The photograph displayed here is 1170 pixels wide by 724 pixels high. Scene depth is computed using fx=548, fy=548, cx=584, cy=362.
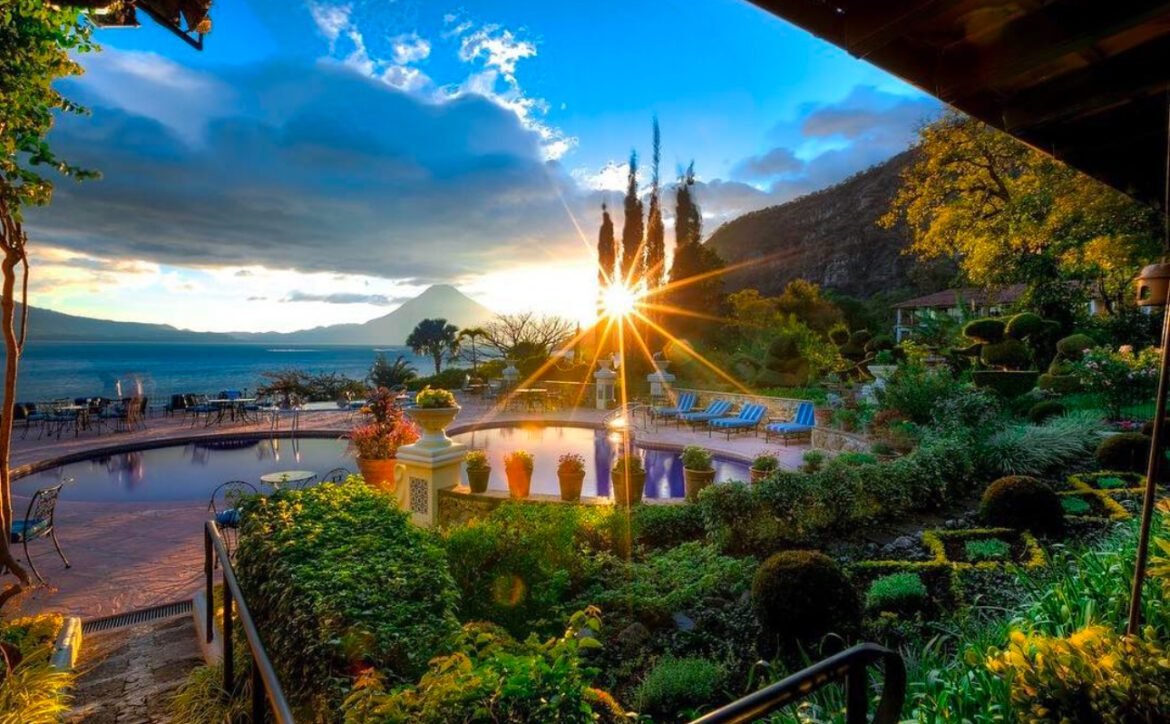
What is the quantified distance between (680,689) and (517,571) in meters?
1.48

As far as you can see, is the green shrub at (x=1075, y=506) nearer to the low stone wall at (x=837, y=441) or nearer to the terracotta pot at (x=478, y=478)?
the low stone wall at (x=837, y=441)

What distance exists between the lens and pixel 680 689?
301 centimetres

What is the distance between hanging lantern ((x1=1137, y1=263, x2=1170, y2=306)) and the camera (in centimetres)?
239

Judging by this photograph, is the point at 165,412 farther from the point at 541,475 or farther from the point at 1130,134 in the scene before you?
the point at 1130,134

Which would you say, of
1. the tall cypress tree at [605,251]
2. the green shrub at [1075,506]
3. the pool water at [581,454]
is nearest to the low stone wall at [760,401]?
the pool water at [581,454]

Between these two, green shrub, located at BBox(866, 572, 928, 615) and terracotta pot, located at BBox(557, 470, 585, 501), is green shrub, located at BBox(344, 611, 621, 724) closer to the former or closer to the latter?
green shrub, located at BBox(866, 572, 928, 615)

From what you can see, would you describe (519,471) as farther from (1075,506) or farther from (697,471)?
(1075,506)

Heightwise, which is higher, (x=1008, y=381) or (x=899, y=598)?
(x=1008, y=381)

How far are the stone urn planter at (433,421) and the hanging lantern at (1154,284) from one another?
524cm

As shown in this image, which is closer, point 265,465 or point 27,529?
point 27,529

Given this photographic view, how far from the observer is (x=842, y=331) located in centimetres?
2198

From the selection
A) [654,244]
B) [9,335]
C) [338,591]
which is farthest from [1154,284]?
[654,244]

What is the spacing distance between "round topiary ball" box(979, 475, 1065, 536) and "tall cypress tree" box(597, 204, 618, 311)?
2171 cm

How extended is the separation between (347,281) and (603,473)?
1025 inches
